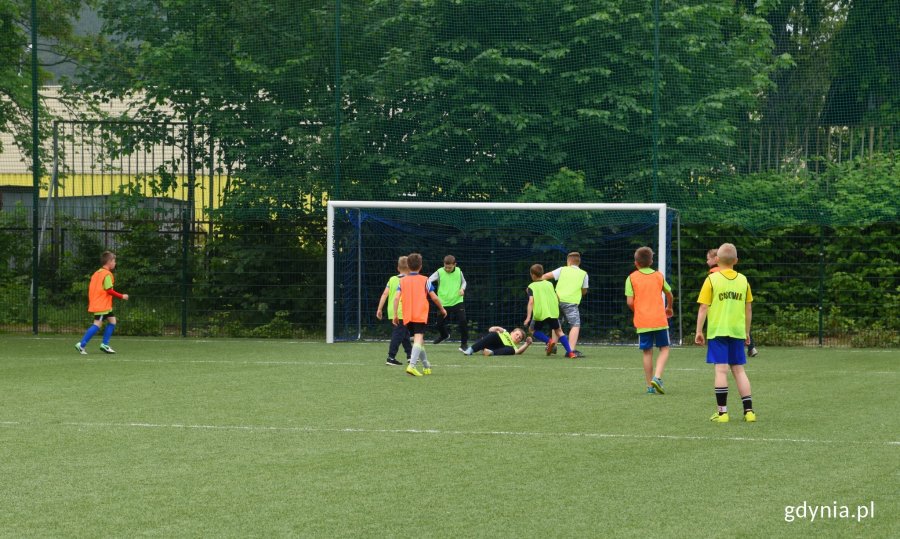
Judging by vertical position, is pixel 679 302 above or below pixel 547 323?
above

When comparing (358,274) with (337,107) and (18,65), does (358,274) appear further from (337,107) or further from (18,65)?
(18,65)

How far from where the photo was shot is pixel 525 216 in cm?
2380

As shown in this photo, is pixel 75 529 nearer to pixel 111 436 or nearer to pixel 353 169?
pixel 111 436

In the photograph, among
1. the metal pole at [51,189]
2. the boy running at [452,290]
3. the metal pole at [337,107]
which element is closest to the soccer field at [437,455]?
the boy running at [452,290]

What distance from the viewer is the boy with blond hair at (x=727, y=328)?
1084cm

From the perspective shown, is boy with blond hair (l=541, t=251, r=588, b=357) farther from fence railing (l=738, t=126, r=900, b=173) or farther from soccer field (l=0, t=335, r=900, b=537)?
fence railing (l=738, t=126, r=900, b=173)

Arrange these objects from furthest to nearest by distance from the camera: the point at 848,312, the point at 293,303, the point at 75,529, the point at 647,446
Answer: the point at 293,303
the point at 848,312
the point at 647,446
the point at 75,529

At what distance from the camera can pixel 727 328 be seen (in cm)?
1089

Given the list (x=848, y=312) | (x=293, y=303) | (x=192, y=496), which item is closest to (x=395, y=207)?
(x=293, y=303)

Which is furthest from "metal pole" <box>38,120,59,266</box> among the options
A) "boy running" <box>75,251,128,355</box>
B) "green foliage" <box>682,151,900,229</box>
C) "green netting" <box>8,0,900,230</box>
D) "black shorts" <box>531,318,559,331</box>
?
"green foliage" <box>682,151,900,229</box>

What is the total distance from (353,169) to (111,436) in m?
14.6

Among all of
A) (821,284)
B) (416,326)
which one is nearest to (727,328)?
(416,326)

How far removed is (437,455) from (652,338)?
5.38 m

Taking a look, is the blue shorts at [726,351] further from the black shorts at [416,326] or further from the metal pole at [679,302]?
the metal pole at [679,302]
